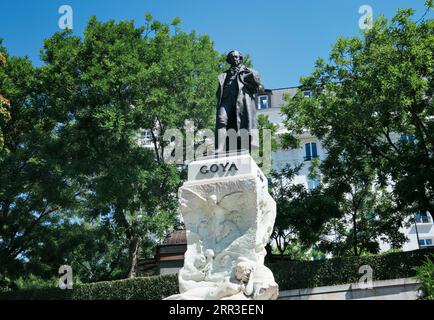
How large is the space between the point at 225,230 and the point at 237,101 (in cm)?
279

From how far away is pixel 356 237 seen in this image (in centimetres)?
2212

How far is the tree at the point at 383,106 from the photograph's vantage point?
1761cm

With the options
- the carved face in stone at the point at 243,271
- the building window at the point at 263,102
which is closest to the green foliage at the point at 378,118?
the carved face in stone at the point at 243,271

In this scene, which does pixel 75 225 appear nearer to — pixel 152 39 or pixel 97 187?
pixel 97 187

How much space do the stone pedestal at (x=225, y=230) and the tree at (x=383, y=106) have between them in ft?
35.0

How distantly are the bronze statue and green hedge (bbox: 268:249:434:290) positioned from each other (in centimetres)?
994

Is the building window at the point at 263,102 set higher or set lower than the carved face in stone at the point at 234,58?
higher

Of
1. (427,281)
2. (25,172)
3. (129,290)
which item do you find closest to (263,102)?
(25,172)

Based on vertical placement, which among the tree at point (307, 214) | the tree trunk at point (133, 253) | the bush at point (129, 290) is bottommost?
the bush at point (129, 290)

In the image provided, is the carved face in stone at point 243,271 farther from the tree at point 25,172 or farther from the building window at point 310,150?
the building window at point 310,150

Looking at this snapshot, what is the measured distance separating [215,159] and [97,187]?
11.0 m

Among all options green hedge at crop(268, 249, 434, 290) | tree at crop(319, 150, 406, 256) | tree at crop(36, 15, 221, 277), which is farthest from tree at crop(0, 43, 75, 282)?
tree at crop(319, 150, 406, 256)

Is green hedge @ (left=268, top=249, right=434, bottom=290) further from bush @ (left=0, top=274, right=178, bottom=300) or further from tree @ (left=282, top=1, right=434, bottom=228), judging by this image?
bush @ (left=0, top=274, right=178, bottom=300)

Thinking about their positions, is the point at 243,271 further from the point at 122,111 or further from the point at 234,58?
the point at 122,111
